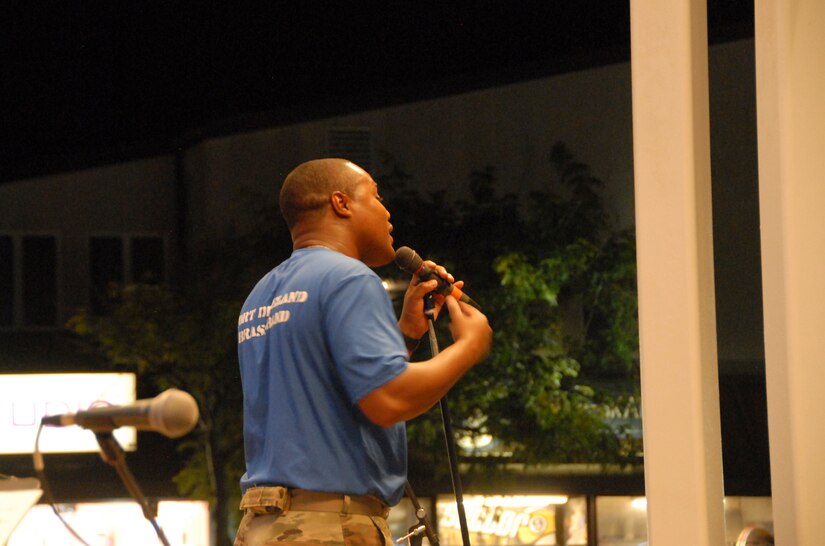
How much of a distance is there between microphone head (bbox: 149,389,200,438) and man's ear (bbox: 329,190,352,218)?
73 centimetres

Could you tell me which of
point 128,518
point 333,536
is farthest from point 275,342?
point 128,518

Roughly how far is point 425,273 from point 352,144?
9269 millimetres

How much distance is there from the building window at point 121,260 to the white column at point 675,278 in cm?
1003

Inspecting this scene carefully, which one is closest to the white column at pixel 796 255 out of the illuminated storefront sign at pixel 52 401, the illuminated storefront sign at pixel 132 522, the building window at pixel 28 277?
the illuminated storefront sign at pixel 52 401

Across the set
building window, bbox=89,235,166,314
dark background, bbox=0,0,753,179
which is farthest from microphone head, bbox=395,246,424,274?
building window, bbox=89,235,166,314

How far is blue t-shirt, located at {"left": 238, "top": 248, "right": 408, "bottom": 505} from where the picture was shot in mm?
1979

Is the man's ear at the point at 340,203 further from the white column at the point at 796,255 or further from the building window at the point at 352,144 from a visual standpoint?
the building window at the point at 352,144

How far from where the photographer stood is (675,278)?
2594 millimetres

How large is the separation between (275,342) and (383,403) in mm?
266

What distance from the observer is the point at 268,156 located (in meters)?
11.8

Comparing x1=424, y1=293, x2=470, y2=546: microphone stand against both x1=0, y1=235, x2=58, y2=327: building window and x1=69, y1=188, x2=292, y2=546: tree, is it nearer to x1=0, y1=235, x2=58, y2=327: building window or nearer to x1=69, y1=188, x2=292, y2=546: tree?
x1=69, y1=188, x2=292, y2=546: tree

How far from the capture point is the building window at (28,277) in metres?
A: 12.4

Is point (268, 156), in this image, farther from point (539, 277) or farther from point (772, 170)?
point (772, 170)

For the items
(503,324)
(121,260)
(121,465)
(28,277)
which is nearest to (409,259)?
(121,465)
